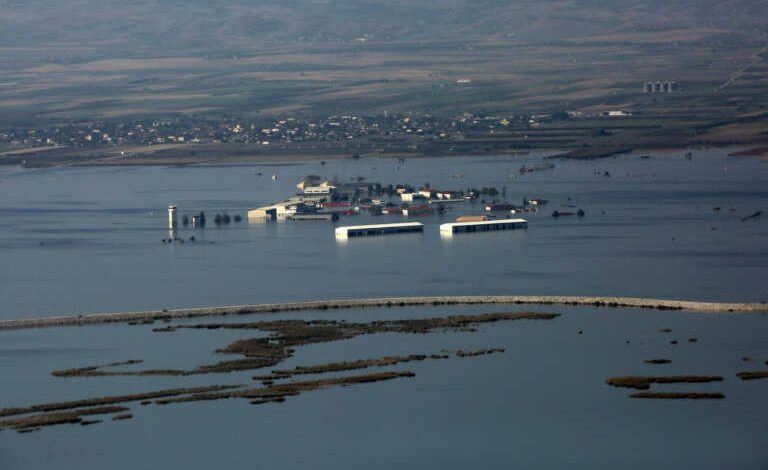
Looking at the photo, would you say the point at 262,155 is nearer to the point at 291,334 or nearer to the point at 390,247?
the point at 390,247

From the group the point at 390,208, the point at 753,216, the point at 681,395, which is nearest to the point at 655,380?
the point at 681,395

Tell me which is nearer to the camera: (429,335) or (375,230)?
(429,335)

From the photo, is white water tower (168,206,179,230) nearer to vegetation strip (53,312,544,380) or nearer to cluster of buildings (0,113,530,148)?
vegetation strip (53,312,544,380)

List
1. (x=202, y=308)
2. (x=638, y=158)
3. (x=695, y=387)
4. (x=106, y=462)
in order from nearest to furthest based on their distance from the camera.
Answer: (x=106, y=462) < (x=695, y=387) < (x=202, y=308) < (x=638, y=158)

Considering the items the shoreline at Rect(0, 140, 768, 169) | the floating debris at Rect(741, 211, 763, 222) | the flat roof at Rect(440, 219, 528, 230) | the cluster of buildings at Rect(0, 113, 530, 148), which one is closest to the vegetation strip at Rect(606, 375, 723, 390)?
the flat roof at Rect(440, 219, 528, 230)

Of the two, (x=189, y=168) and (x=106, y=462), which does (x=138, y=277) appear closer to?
(x=106, y=462)

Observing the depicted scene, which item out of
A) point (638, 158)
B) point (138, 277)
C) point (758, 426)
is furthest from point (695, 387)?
point (638, 158)

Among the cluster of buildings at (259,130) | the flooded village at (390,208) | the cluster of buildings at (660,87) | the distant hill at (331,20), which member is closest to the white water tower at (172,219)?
the flooded village at (390,208)
